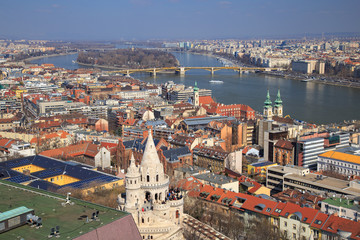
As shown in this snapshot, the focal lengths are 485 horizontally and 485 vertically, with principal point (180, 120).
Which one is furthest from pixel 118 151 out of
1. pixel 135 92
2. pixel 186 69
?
pixel 186 69

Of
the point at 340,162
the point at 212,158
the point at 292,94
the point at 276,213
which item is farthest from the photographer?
the point at 292,94

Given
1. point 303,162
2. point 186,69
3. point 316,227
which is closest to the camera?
point 316,227

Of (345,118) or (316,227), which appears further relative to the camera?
(345,118)

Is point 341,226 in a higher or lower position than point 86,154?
higher

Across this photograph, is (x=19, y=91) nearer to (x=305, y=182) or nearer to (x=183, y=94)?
(x=183, y=94)

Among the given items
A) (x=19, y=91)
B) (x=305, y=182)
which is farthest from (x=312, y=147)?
(x=19, y=91)

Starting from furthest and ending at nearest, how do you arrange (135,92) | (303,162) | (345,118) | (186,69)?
(186,69), (135,92), (345,118), (303,162)

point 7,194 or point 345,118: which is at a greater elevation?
point 7,194

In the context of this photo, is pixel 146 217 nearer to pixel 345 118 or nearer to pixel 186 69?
pixel 345 118
